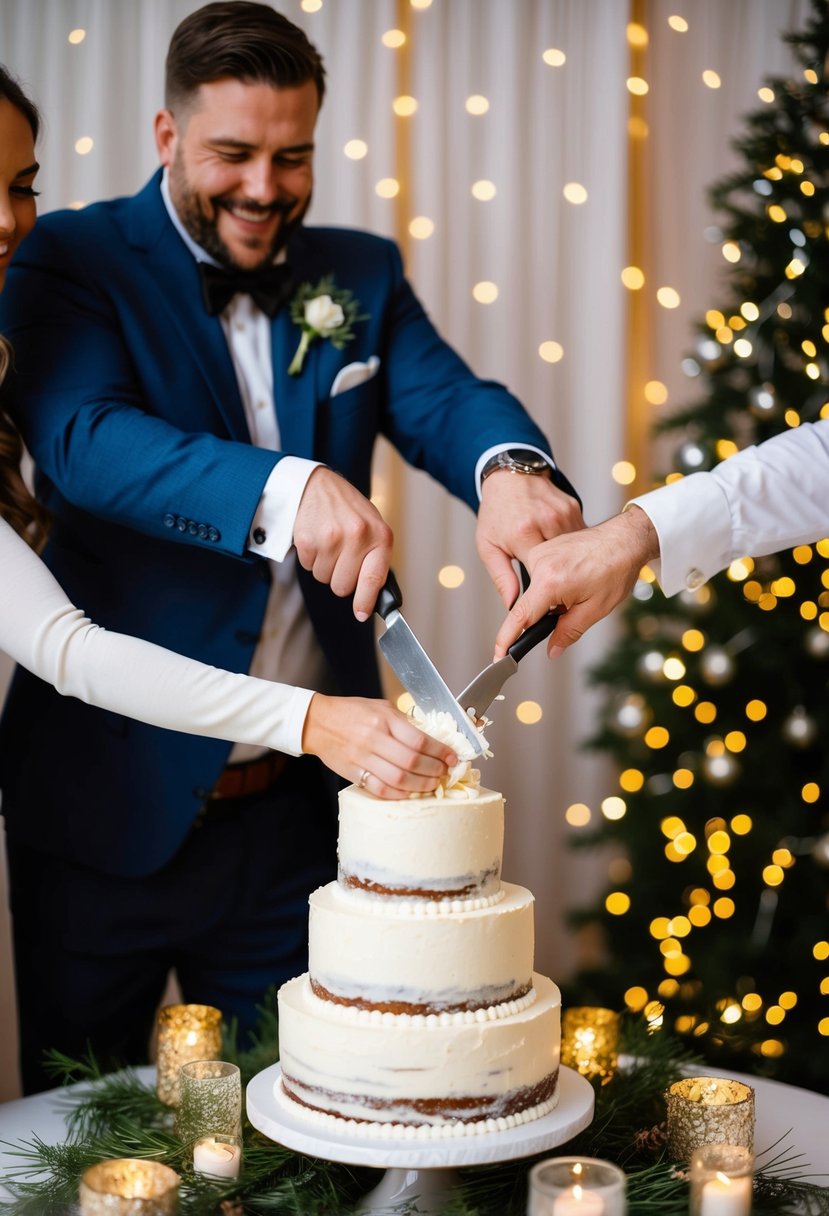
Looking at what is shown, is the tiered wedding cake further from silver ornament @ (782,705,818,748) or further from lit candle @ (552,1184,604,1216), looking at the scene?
silver ornament @ (782,705,818,748)

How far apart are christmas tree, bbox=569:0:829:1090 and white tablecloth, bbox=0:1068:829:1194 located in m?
1.04

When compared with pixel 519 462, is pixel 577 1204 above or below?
below

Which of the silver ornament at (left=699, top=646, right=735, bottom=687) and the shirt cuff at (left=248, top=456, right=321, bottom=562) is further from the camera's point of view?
the silver ornament at (left=699, top=646, right=735, bottom=687)

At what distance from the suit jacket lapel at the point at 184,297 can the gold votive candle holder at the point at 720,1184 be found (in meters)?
1.47

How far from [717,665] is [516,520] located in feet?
4.27

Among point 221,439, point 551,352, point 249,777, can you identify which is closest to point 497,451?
point 221,439

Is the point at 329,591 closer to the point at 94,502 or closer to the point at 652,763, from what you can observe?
the point at 94,502

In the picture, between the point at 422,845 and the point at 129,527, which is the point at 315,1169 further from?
the point at 129,527

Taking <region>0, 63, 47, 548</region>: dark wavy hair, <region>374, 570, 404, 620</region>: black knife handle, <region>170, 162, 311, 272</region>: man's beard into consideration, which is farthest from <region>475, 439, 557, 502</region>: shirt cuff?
<region>0, 63, 47, 548</region>: dark wavy hair

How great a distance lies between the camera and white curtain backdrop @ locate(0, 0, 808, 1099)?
3600 millimetres

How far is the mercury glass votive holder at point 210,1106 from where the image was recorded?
5.55 ft

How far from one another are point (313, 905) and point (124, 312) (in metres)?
1.21

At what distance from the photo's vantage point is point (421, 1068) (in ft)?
4.99

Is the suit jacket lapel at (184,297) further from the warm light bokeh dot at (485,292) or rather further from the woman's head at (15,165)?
the warm light bokeh dot at (485,292)
